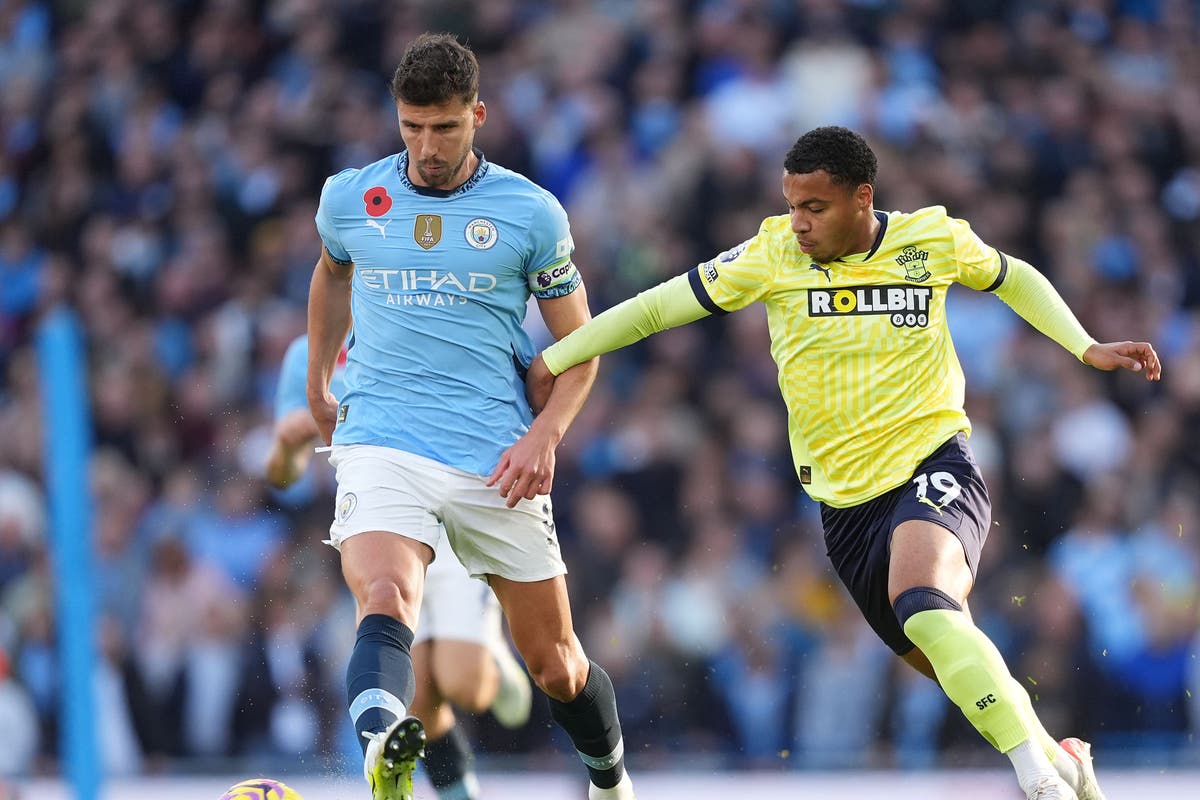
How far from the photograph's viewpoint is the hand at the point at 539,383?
6195mm

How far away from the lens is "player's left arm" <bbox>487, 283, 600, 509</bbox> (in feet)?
19.3

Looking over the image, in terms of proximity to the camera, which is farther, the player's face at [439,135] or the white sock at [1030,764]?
the player's face at [439,135]

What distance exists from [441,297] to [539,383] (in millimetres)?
479

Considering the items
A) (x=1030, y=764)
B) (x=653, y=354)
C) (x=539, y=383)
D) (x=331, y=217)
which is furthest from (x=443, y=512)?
(x=653, y=354)

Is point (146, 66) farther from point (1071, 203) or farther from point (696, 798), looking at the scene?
point (696, 798)

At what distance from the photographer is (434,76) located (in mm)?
5723

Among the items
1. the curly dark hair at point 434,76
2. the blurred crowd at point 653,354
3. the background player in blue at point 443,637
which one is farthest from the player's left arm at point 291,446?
the curly dark hair at point 434,76

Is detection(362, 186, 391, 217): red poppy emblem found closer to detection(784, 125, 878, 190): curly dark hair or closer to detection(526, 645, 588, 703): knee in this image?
detection(784, 125, 878, 190): curly dark hair

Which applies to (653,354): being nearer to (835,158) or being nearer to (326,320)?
(326,320)

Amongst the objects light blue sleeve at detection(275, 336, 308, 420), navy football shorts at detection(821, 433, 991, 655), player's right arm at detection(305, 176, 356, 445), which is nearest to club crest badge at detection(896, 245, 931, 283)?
navy football shorts at detection(821, 433, 991, 655)

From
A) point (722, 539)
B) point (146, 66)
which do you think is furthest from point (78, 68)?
point (722, 539)

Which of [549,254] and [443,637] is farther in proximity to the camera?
[443,637]

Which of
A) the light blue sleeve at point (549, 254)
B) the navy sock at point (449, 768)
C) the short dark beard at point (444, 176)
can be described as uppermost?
the short dark beard at point (444, 176)

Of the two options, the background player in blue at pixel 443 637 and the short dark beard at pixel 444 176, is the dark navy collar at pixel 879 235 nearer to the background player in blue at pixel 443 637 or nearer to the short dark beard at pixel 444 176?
the short dark beard at pixel 444 176
